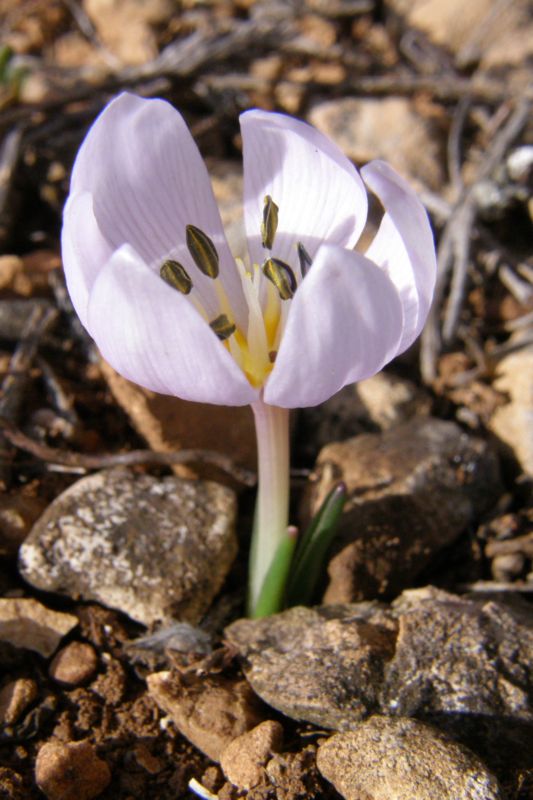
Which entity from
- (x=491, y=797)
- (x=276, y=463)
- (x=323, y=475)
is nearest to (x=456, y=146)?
(x=323, y=475)

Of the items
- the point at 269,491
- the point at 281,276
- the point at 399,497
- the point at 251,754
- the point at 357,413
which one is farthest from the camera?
the point at 357,413

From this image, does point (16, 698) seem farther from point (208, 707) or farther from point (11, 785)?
point (208, 707)

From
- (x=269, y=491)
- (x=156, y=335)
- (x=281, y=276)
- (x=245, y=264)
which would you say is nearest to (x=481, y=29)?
(x=245, y=264)

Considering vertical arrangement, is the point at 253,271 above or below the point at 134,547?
above

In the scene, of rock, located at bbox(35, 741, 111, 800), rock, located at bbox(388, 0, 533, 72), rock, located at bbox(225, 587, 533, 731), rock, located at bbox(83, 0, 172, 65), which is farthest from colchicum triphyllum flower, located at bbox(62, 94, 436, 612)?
rock, located at bbox(388, 0, 533, 72)

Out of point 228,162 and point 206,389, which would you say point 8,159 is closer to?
point 228,162

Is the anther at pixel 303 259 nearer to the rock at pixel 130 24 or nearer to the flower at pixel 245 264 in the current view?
the flower at pixel 245 264

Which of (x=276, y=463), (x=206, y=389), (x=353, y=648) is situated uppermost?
(x=206, y=389)

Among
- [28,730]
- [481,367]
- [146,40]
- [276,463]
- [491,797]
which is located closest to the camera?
[491,797]
